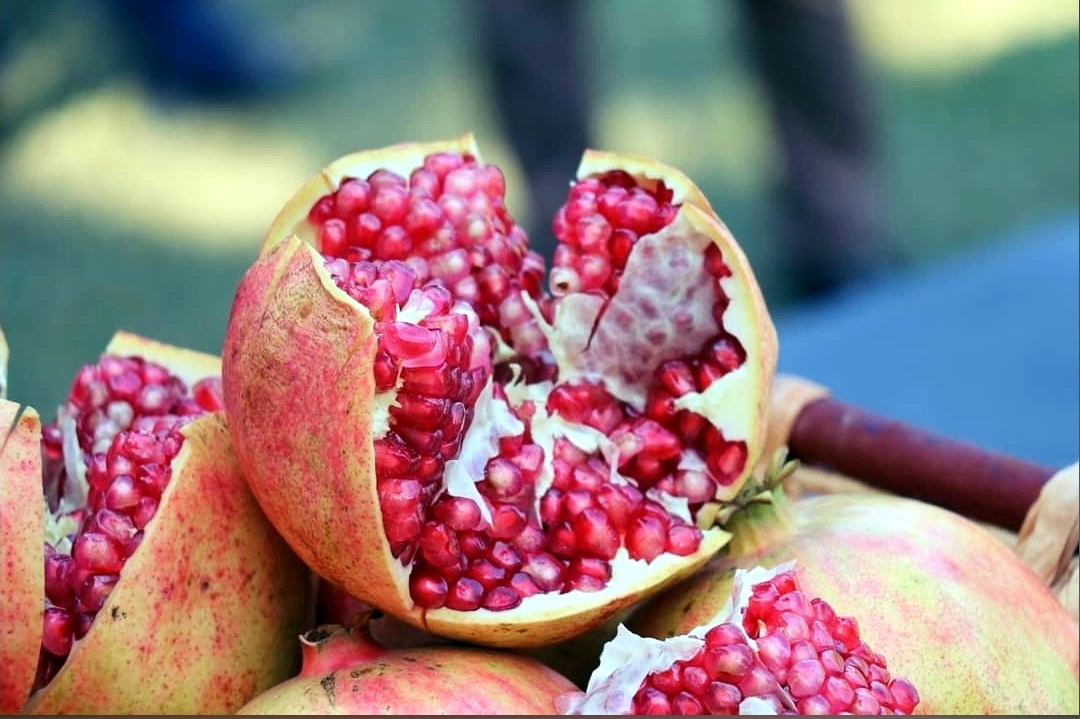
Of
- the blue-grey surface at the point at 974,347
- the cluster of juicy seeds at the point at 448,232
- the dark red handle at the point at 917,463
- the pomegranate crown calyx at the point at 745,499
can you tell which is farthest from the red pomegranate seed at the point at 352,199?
the blue-grey surface at the point at 974,347

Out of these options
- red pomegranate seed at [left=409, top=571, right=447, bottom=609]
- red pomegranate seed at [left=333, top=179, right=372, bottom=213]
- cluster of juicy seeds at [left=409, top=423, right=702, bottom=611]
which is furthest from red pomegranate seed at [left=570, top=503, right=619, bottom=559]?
red pomegranate seed at [left=333, top=179, right=372, bottom=213]

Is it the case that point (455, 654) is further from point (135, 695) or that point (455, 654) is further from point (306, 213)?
point (306, 213)

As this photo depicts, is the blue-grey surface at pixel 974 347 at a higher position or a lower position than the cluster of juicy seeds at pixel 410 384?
lower

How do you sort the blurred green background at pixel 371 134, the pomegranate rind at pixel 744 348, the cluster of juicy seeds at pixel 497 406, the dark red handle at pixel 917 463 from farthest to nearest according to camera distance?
the blurred green background at pixel 371 134
the dark red handle at pixel 917 463
the pomegranate rind at pixel 744 348
the cluster of juicy seeds at pixel 497 406

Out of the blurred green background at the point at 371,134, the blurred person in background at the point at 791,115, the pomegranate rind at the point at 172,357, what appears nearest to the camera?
the pomegranate rind at the point at 172,357

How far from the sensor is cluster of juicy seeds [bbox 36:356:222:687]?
87cm

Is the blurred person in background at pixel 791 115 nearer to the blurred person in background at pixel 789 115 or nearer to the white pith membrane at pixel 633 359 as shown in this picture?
the blurred person in background at pixel 789 115

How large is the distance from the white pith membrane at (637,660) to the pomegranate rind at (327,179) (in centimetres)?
38

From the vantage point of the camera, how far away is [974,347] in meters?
2.10

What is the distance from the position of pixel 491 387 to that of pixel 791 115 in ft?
7.61

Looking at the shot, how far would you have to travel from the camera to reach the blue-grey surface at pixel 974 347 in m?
1.87

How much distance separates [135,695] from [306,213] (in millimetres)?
358

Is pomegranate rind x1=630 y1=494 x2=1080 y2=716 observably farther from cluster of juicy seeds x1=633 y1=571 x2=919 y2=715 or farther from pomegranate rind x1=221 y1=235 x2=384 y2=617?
pomegranate rind x1=221 y1=235 x2=384 y2=617

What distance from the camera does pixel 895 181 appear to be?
4.07 m
